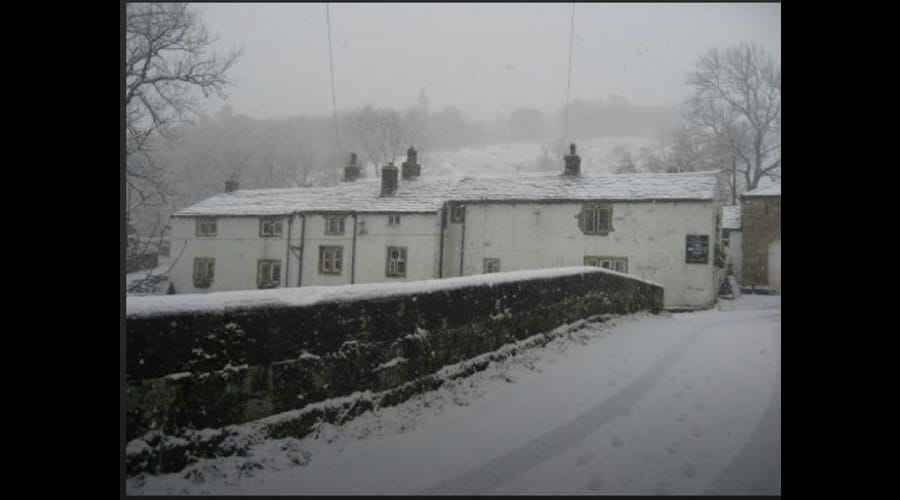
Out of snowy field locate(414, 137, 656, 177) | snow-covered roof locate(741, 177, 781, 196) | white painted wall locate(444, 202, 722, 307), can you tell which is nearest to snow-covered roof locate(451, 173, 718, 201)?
white painted wall locate(444, 202, 722, 307)

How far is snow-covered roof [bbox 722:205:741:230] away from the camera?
9.66m

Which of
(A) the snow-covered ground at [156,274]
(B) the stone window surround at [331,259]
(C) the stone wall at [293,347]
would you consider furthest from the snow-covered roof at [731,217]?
(A) the snow-covered ground at [156,274]

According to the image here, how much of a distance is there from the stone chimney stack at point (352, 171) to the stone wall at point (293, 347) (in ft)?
11.8

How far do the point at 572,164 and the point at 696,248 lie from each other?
3.65 metres

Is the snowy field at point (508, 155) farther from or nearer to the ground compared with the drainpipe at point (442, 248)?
farther from the ground

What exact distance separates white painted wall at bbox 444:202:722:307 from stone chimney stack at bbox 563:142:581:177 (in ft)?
3.27

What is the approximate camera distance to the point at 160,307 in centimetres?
267

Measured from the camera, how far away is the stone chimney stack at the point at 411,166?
811cm

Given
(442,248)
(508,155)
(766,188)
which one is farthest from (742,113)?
(442,248)

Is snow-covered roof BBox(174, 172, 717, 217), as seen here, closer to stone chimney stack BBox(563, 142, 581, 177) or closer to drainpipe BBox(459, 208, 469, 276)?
stone chimney stack BBox(563, 142, 581, 177)

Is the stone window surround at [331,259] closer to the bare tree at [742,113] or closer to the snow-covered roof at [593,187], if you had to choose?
the snow-covered roof at [593,187]
